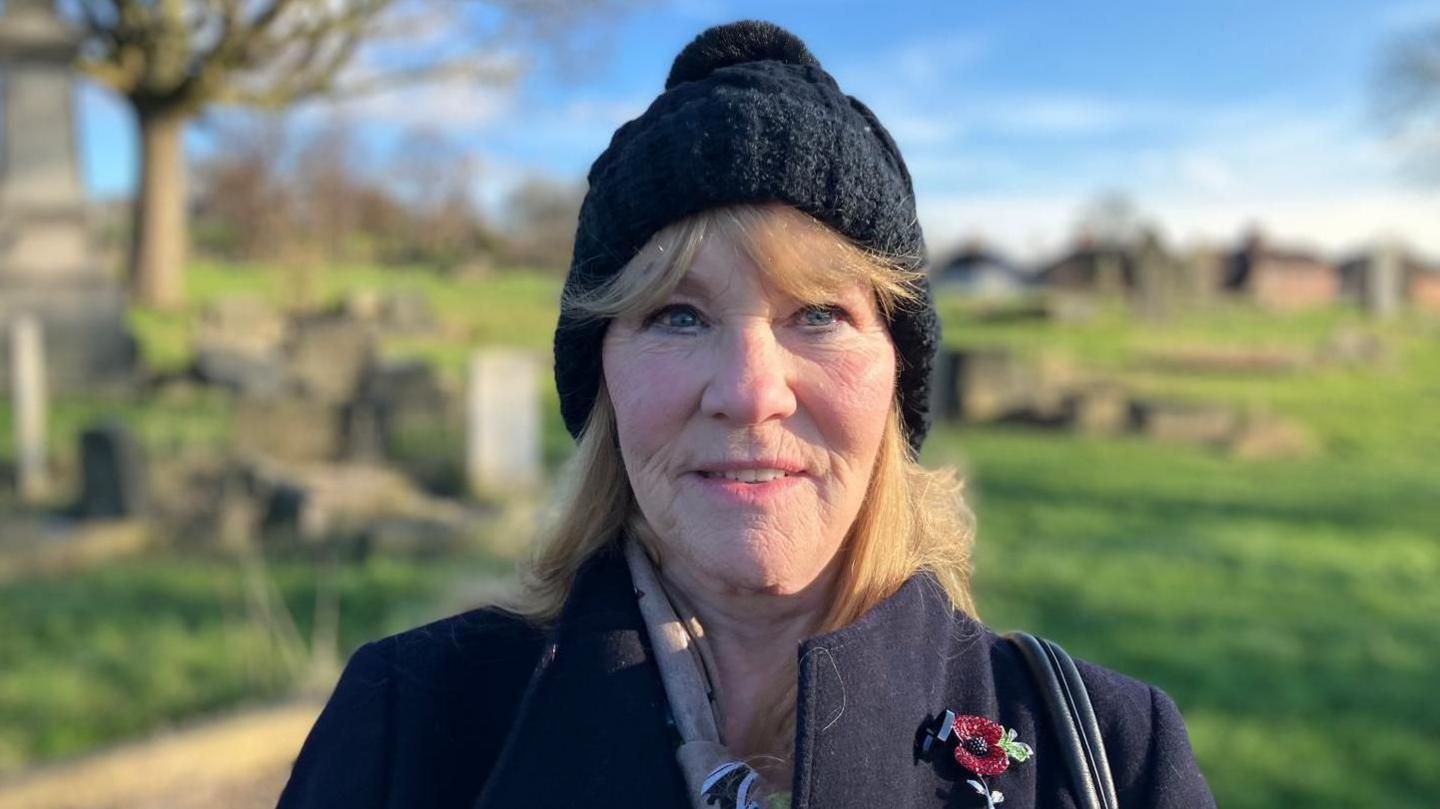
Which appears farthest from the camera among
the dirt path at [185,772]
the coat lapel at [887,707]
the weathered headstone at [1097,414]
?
the weathered headstone at [1097,414]

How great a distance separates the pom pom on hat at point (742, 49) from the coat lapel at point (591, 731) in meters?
0.86

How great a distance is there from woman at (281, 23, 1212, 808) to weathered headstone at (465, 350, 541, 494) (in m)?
7.77

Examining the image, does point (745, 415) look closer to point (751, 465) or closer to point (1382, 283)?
point (751, 465)

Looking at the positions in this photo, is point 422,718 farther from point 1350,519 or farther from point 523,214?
point 523,214

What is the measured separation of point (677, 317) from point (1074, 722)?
2.77 ft

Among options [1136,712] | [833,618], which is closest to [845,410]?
[833,618]

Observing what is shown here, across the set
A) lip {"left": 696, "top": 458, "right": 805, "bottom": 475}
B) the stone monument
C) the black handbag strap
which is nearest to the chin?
lip {"left": 696, "top": 458, "right": 805, "bottom": 475}

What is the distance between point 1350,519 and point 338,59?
1127 cm

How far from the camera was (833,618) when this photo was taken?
2.04 metres

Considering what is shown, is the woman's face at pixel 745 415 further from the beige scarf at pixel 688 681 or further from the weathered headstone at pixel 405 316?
the weathered headstone at pixel 405 316

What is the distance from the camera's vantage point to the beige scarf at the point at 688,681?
5.92ft

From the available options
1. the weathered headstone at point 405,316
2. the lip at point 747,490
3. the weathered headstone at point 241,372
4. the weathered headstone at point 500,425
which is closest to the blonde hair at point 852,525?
the lip at point 747,490

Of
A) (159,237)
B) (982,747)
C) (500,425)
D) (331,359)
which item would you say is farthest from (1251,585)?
(159,237)

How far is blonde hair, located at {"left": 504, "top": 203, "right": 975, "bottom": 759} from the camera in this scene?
1.85 meters
